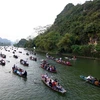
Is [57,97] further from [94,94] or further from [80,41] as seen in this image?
[80,41]

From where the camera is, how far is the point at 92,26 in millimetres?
87438

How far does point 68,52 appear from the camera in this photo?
96.4m

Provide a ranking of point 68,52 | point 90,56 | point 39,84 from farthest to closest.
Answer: point 68,52 < point 90,56 < point 39,84

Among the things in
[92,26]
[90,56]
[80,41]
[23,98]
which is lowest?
[23,98]

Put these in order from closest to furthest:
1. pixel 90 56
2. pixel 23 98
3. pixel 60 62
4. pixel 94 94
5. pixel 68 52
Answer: pixel 23 98
pixel 94 94
pixel 60 62
pixel 90 56
pixel 68 52

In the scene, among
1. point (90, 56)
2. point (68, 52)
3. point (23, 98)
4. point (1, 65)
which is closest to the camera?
point (23, 98)

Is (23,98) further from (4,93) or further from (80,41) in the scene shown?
(80,41)

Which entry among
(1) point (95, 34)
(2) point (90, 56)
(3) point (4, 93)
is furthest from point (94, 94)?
(1) point (95, 34)

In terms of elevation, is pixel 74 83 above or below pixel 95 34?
below

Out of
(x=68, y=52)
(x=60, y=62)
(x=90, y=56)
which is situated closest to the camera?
(x=60, y=62)

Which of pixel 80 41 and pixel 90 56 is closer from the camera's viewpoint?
pixel 90 56

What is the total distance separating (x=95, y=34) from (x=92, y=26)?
14.1ft

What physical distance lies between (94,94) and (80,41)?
6976 cm

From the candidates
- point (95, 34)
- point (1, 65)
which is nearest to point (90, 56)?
point (95, 34)
